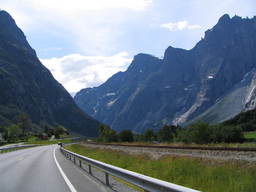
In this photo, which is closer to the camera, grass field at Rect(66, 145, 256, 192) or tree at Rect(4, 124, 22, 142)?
grass field at Rect(66, 145, 256, 192)

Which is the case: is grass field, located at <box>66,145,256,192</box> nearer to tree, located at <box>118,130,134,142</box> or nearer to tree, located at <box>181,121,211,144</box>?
tree, located at <box>181,121,211,144</box>

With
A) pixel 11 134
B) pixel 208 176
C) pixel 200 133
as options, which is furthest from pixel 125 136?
pixel 208 176

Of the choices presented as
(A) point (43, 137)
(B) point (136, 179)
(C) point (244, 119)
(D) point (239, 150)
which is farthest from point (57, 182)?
(C) point (244, 119)

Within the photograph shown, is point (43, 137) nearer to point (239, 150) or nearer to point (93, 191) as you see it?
point (239, 150)

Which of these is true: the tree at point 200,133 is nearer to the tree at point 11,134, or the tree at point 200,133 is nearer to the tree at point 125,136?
the tree at point 125,136

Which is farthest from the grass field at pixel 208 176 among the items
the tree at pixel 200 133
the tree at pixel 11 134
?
the tree at pixel 11 134

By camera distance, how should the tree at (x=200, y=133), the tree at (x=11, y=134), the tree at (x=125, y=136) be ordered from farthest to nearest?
the tree at (x=11, y=134)
the tree at (x=125, y=136)
the tree at (x=200, y=133)

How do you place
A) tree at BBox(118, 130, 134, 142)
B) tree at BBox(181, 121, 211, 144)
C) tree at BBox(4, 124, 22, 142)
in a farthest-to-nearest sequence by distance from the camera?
tree at BBox(4, 124, 22, 142), tree at BBox(118, 130, 134, 142), tree at BBox(181, 121, 211, 144)

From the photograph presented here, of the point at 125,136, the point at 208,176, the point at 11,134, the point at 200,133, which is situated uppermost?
the point at 11,134

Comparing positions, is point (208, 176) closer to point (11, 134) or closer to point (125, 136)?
point (125, 136)

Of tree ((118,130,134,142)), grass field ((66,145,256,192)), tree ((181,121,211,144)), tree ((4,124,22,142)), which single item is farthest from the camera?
tree ((4,124,22,142))

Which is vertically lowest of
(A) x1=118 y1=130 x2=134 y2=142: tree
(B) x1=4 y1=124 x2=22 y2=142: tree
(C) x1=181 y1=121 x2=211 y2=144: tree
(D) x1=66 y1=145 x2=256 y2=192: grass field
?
(D) x1=66 y1=145 x2=256 y2=192: grass field

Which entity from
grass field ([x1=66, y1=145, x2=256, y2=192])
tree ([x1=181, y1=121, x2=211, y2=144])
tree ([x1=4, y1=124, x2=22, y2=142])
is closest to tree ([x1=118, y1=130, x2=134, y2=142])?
tree ([x1=181, y1=121, x2=211, y2=144])

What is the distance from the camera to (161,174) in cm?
1389
